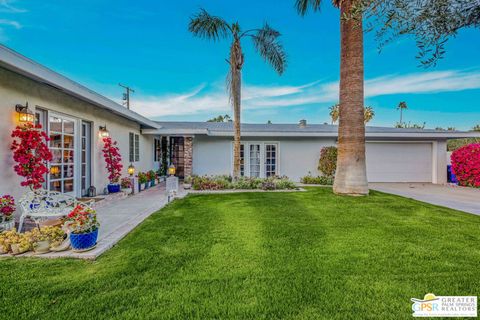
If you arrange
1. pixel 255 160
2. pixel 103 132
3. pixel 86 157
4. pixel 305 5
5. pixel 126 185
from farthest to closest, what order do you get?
pixel 255 160 < pixel 305 5 < pixel 126 185 < pixel 103 132 < pixel 86 157

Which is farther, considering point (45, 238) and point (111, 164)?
point (111, 164)

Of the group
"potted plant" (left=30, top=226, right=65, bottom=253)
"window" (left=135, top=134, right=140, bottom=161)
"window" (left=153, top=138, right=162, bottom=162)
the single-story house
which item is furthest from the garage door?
"potted plant" (left=30, top=226, right=65, bottom=253)

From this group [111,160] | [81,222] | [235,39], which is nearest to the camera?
[81,222]

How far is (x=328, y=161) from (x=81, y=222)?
10.9 m

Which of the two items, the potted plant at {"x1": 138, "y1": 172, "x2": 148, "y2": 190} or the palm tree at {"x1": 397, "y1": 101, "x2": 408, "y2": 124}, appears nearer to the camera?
the potted plant at {"x1": 138, "y1": 172, "x2": 148, "y2": 190}

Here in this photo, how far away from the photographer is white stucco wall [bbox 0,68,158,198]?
15.2 ft

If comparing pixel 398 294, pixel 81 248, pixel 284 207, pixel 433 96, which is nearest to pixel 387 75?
pixel 433 96

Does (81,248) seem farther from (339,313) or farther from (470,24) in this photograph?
(470,24)

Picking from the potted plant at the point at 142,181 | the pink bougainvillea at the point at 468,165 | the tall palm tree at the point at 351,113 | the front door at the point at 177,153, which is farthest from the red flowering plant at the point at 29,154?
the pink bougainvillea at the point at 468,165

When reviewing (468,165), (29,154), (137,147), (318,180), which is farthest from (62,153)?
(468,165)

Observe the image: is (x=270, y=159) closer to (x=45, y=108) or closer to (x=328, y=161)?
(x=328, y=161)

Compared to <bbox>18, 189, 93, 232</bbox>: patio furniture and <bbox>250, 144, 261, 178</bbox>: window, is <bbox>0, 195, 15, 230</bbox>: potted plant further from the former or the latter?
<bbox>250, 144, 261, 178</bbox>: window

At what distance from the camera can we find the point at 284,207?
677 centimetres

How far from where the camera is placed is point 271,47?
10.1 metres
